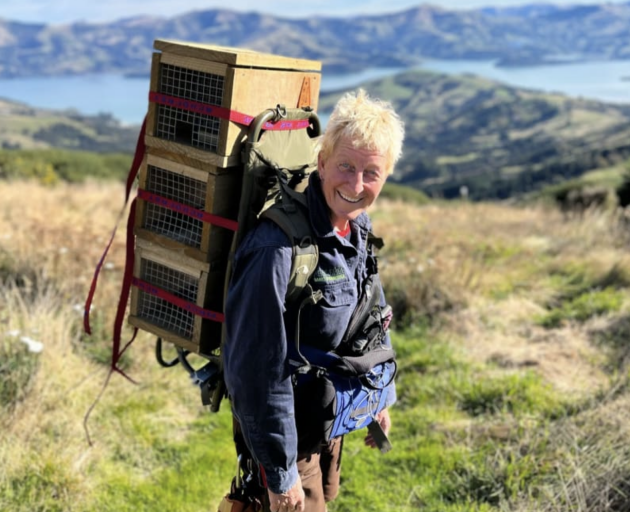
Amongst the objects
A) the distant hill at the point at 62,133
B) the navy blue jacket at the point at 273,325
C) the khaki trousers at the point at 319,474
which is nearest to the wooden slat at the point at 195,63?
the navy blue jacket at the point at 273,325

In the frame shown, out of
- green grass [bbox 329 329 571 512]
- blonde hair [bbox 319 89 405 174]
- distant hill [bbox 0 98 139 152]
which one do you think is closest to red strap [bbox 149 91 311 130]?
blonde hair [bbox 319 89 405 174]

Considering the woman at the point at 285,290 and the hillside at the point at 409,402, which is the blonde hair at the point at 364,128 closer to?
the woman at the point at 285,290

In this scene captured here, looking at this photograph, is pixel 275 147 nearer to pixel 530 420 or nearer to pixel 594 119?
pixel 530 420

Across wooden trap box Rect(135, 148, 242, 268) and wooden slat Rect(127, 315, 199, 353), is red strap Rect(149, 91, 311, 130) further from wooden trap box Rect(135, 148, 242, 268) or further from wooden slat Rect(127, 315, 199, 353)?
wooden slat Rect(127, 315, 199, 353)

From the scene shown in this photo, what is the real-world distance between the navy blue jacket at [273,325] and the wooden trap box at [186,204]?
283 millimetres

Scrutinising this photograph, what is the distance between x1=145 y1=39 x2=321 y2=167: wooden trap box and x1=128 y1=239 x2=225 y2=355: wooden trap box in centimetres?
46

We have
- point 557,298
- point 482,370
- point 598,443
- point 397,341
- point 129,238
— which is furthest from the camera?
point 557,298

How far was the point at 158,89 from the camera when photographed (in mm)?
2291

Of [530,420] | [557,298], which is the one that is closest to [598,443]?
[530,420]

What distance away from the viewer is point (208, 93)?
2.17 metres

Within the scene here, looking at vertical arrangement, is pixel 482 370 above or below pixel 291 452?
below

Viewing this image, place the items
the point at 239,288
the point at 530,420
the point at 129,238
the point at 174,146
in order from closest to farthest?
the point at 239,288
the point at 174,146
the point at 129,238
the point at 530,420

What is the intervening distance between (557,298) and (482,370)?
8.27 ft

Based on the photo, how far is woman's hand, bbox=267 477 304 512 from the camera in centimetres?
207
